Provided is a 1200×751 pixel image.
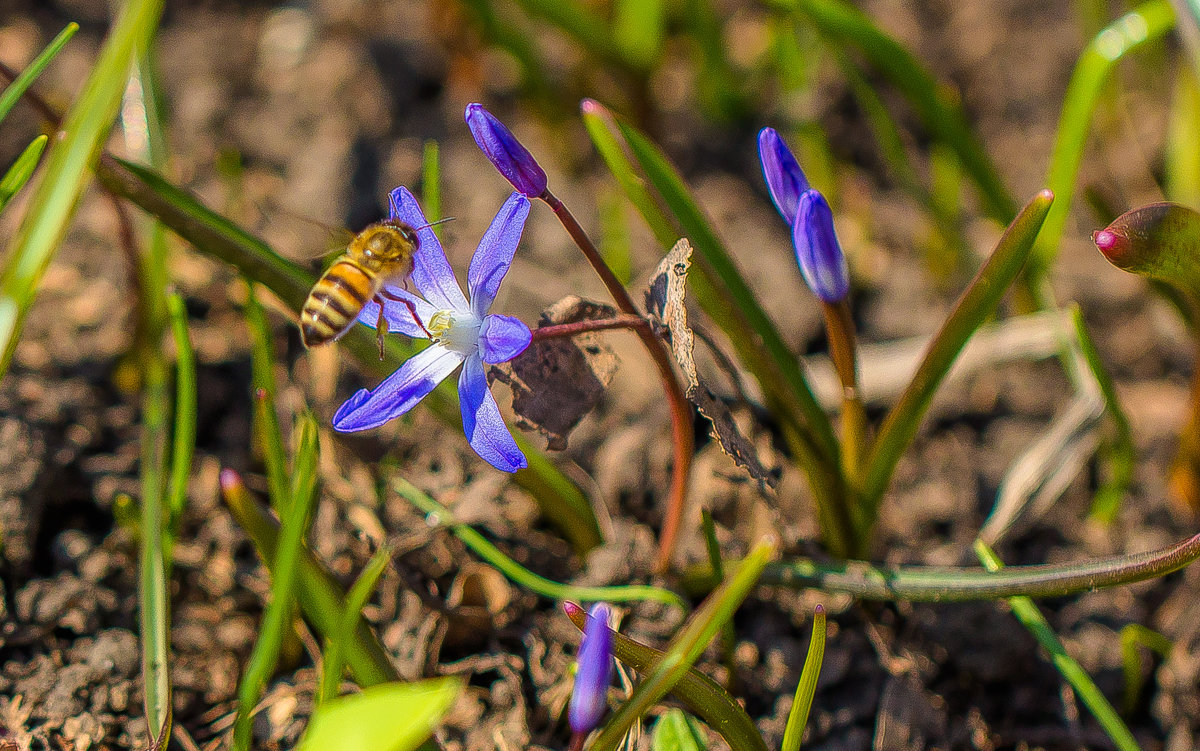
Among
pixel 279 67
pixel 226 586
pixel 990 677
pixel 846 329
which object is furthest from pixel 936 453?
pixel 279 67

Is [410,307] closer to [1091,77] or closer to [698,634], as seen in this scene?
[698,634]

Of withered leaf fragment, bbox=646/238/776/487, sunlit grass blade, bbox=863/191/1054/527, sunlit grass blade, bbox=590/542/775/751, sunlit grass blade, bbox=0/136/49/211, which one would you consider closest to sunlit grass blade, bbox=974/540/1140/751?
sunlit grass blade, bbox=863/191/1054/527

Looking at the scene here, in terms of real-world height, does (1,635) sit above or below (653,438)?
below

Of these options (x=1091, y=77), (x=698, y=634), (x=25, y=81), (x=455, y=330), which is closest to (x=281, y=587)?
(x=455, y=330)

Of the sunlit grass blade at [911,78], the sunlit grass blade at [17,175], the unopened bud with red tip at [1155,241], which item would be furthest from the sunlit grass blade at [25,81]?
the unopened bud with red tip at [1155,241]

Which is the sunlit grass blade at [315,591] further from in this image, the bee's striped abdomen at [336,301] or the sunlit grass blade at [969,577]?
the sunlit grass blade at [969,577]

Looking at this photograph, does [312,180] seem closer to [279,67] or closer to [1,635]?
[279,67]
